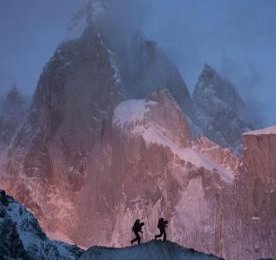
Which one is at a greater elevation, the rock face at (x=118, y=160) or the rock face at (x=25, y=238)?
the rock face at (x=118, y=160)

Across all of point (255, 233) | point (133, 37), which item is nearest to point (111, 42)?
point (133, 37)

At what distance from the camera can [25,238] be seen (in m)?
108

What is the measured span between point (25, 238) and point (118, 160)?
42158mm

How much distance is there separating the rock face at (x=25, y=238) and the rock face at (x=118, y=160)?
23045 mm

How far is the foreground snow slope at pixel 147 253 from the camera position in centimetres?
3375

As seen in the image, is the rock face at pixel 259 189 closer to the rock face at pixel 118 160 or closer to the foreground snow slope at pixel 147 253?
the rock face at pixel 118 160

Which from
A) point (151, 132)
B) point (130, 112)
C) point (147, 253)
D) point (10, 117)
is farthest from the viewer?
point (10, 117)

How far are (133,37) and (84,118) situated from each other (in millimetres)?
28271

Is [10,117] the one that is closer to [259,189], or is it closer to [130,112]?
[130,112]

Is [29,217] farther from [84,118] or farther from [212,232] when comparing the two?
[84,118]

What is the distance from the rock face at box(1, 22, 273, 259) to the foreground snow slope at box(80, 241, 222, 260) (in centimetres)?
9212

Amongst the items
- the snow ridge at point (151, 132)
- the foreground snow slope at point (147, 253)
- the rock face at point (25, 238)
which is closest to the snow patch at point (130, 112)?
the snow ridge at point (151, 132)

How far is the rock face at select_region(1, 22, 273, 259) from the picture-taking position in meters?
136

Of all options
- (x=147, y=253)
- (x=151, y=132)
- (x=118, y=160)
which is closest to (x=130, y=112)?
(x=151, y=132)
